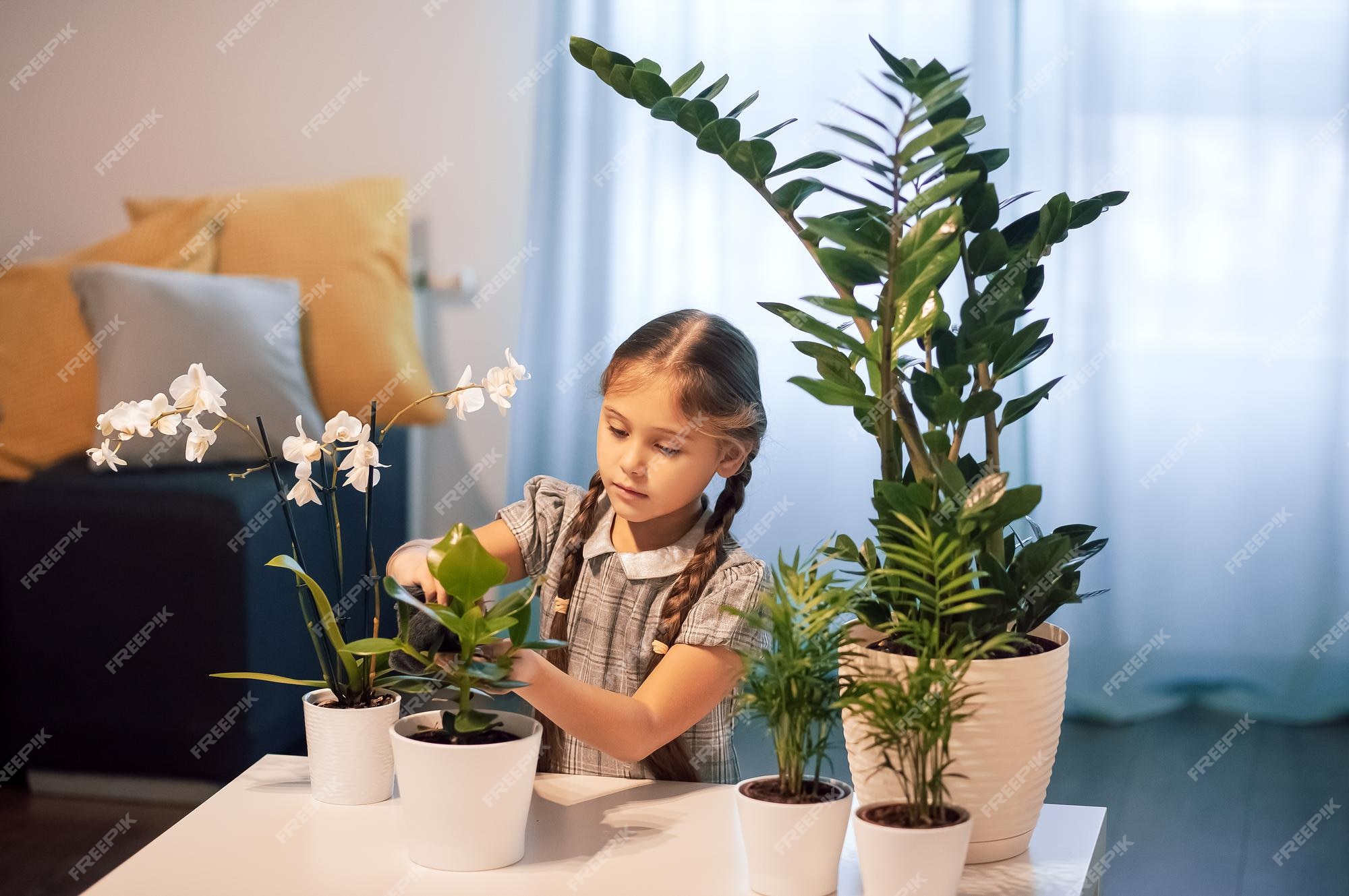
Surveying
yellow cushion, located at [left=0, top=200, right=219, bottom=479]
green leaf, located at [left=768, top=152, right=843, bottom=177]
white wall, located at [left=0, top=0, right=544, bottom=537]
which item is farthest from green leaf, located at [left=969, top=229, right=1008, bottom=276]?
white wall, located at [left=0, top=0, right=544, bottom=537]

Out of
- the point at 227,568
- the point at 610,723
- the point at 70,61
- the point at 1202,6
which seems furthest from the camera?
the point at 70,61

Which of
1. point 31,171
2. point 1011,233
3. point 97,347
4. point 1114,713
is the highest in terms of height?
point 31,171

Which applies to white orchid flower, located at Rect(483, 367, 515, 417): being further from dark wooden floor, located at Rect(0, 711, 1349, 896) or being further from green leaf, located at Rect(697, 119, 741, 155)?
dark wooden floor, located at Rect(0, 711, 1349, 896)

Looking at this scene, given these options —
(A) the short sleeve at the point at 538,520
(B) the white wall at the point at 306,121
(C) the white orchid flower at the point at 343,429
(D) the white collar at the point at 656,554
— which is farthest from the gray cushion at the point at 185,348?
(C) the white orchid flower at the point at 343,429

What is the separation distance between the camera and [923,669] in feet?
2.64

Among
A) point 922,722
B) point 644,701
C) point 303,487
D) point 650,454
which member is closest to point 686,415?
point 650,454

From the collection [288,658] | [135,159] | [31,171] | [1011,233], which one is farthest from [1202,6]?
[31,171]

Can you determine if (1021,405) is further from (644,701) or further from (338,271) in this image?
(338,271)

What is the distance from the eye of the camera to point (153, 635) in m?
2.18

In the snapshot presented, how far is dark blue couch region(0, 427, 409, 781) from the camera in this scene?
7.00 feet

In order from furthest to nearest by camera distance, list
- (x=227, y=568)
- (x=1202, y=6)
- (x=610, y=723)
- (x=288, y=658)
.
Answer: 1. (x=1202, y=6)
2. (x=288, y=658)
3. (x=227, y=568)
4. (x=610, y=723)

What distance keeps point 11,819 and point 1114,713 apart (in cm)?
219

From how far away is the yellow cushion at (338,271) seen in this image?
2.81 meters

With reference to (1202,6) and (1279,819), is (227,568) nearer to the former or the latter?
(1279,819)
